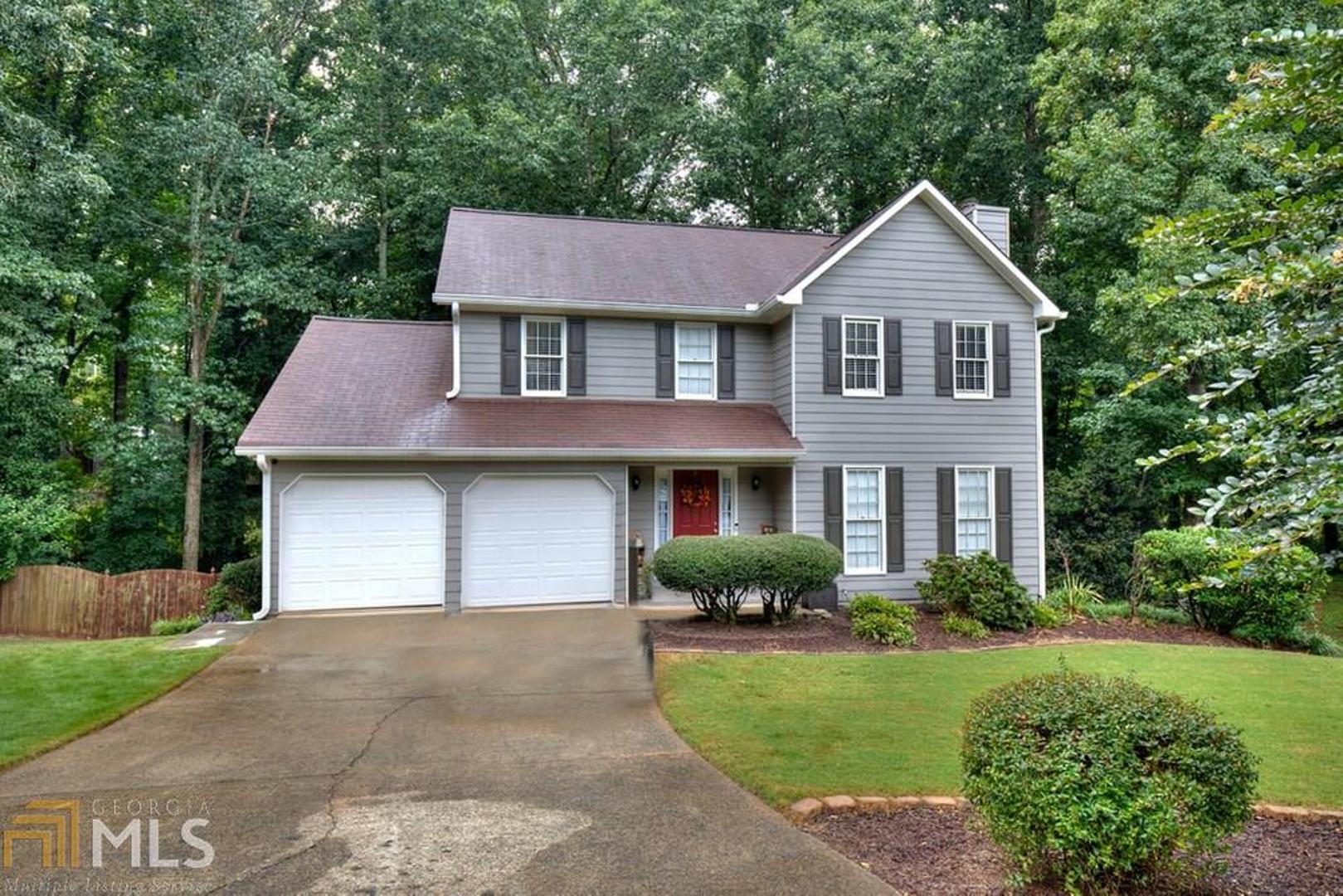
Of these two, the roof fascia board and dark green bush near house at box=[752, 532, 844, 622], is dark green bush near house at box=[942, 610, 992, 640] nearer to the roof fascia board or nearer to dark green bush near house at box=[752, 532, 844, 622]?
dark green bush near house at box=[752, 532, 844, 622]

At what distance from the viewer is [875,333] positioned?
13242 millimetres

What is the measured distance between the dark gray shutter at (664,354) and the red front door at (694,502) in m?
1.57

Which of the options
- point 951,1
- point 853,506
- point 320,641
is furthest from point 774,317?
point 951,1

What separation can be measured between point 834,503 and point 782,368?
2628 millimetres

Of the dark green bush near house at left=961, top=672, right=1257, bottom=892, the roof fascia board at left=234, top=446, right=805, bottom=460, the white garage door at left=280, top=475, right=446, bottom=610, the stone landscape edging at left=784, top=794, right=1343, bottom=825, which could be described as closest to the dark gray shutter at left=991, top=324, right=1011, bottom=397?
the roof fascia board at left=234, top=446, right=805, bottom=460

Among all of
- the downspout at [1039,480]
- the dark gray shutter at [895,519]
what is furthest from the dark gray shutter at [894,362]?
the downspout at [1039,480]

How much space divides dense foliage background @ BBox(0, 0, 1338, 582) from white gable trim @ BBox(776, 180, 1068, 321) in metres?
2.15

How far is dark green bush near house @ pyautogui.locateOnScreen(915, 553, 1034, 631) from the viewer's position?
1038 centimetres

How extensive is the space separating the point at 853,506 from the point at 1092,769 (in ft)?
32.4

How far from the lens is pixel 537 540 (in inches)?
474

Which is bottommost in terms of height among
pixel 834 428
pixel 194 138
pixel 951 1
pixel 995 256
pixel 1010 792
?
pixel 1010 792

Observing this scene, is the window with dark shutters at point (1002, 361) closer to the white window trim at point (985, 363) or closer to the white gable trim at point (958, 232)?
the white window trim at point (985, 363)

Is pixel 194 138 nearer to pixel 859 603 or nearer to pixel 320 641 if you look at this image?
pixel 320 641

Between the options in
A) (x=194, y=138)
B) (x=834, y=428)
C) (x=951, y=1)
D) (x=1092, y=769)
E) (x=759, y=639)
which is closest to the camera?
(x=1092, y=769)
